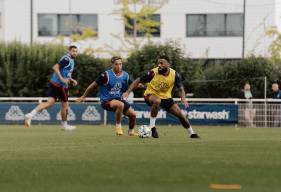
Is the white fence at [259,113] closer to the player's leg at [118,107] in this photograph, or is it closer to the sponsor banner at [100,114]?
the sponsor banner at [100,114]

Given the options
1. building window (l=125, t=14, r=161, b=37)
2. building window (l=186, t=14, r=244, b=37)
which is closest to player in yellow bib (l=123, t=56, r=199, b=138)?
building window (l=125, t=14, r=161, b=37)

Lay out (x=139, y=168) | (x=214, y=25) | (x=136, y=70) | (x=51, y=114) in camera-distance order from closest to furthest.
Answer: (x=139, y=168) < (x=51, y=114) < (x=136, y=70) < (x=214, y=25)

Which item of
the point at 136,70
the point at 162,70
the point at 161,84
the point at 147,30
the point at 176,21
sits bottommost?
the point at 136,70

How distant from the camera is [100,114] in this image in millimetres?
31594

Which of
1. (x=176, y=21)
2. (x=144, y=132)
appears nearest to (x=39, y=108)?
(x=144, y=132)

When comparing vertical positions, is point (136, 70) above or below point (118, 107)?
above

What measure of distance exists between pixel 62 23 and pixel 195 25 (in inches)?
387

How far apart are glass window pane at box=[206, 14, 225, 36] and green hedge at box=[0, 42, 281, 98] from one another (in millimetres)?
20923

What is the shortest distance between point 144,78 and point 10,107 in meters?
14.0

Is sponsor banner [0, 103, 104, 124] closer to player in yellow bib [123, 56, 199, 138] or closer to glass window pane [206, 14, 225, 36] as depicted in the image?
player in yellow bib [123, 56, 199, 138]

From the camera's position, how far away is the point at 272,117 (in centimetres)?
3062

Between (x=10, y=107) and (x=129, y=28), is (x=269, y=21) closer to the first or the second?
(x=129, y=28)

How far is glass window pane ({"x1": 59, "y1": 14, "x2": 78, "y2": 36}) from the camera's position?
60444mm

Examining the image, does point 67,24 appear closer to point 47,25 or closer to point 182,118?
point 47,25
